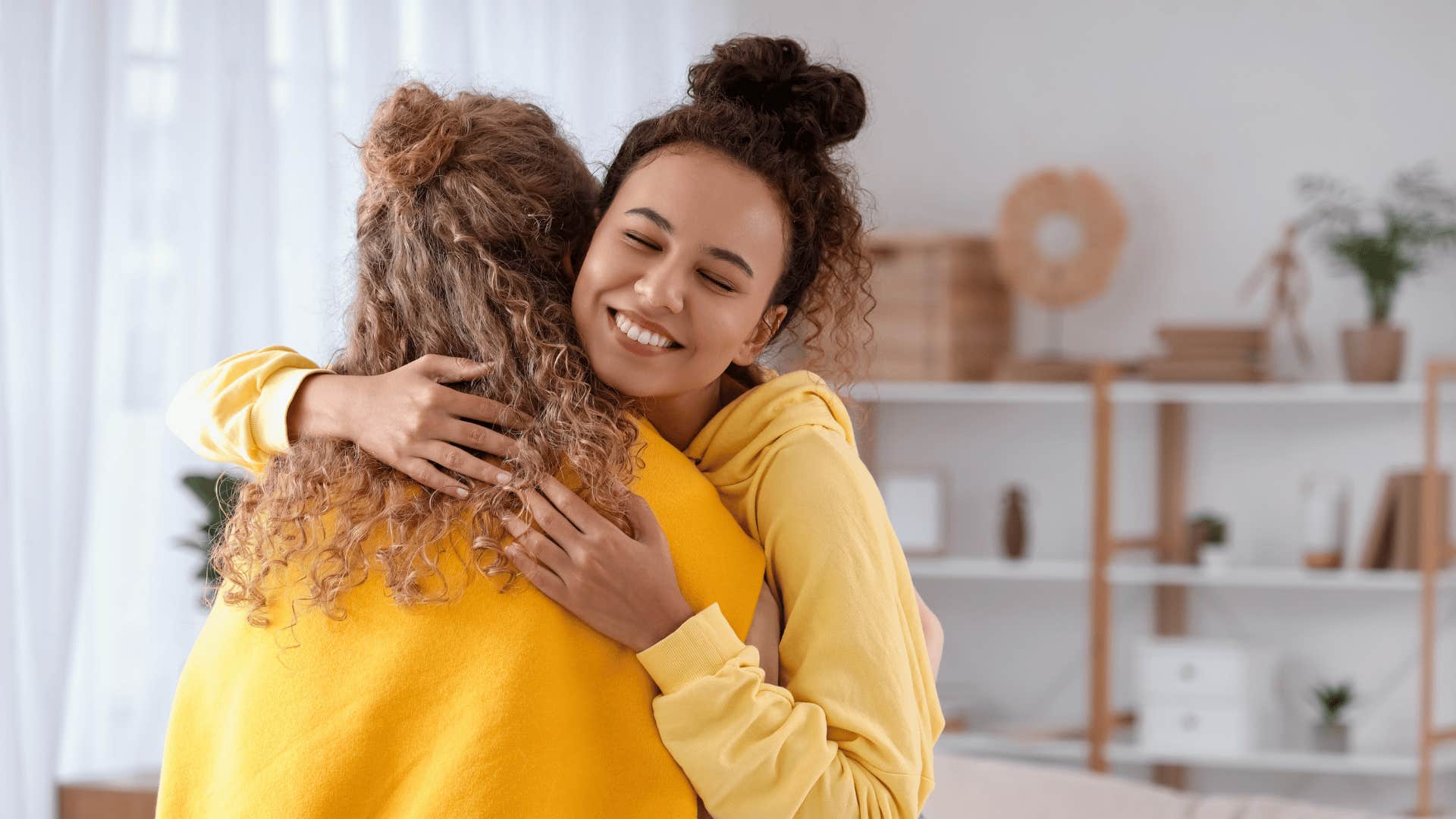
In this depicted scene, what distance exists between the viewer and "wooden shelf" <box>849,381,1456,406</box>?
352cm

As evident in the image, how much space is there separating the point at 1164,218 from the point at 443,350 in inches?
133

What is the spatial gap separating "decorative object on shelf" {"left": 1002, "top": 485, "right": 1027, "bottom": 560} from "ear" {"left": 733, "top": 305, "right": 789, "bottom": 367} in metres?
2.74

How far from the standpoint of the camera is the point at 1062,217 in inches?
149

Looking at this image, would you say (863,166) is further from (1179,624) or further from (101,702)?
Answer: (101,702)

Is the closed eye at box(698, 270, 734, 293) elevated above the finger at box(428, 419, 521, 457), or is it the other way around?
the closed eye at box(698, 270, 734, 293)

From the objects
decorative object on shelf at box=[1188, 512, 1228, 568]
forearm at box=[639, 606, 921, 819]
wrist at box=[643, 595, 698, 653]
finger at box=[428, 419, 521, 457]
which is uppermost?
finger at box=[428, 419, 521, 457]

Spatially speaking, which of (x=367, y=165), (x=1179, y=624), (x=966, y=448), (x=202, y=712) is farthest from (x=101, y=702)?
(x=1179, y=624)

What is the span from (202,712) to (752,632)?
463 mm

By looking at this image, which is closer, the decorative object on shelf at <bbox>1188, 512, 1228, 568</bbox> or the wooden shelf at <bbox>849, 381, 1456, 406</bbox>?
the wooden shelf at <bbox>849, 381, 1456, 406</bbox>

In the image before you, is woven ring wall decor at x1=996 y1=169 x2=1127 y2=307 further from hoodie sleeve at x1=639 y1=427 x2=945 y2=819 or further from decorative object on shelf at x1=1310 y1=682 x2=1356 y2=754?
hoodie sleeve at x1=639 y1=427 x2=945 y2=819

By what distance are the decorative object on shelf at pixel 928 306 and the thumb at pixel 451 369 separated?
2.76m

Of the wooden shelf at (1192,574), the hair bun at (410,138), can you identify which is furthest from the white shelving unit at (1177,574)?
the hair bun at (410,138)

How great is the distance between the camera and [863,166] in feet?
14.0

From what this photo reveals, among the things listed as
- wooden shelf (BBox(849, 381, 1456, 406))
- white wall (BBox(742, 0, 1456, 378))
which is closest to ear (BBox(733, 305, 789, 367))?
wooden shelf (BBox(849, 381, 1456, 406))
